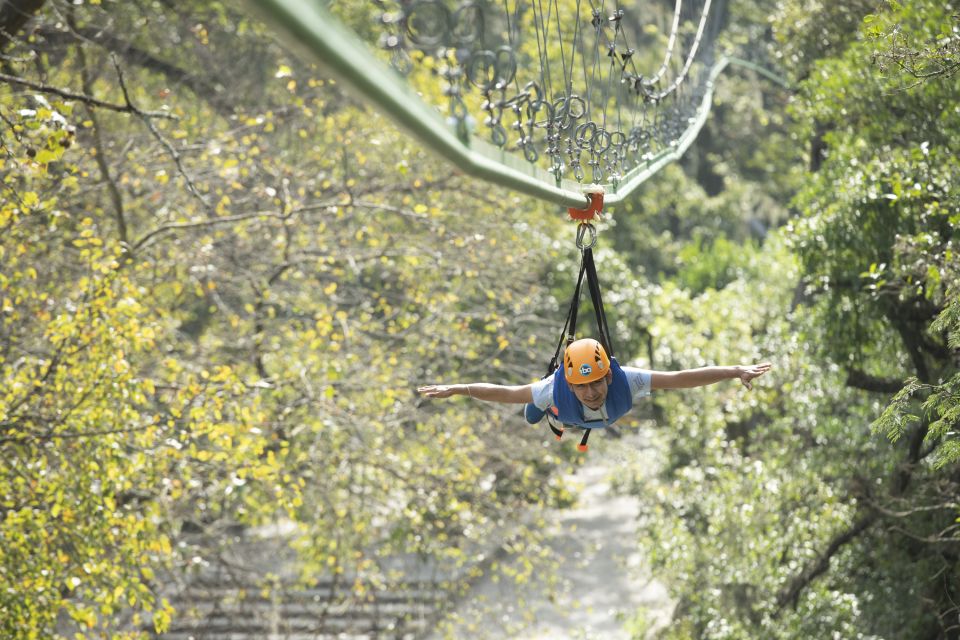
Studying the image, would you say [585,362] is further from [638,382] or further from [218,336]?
[218,336]

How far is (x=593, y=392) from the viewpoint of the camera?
502 centimetres

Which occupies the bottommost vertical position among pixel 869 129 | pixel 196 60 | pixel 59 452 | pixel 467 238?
pixel 59 452

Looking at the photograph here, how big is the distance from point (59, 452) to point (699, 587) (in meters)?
6.95

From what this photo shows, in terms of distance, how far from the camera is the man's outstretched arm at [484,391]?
5004 millimetres

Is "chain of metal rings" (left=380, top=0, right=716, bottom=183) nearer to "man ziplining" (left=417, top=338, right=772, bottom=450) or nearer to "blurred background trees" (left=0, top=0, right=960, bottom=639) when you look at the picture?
"man ziplining" (left=417, top=338, right=772, bottom=450)

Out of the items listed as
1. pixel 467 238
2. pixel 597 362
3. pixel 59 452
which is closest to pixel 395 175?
pixel 467 238

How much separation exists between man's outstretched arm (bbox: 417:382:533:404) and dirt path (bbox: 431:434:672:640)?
296 inches

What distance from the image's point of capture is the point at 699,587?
38.9 ft

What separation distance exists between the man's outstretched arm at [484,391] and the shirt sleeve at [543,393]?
0.03 meters

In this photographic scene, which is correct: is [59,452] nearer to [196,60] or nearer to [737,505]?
[737,505]

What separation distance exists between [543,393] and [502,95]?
1.71m

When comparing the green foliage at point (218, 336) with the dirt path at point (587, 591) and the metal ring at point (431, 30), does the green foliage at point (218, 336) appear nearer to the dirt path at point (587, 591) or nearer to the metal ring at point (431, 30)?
the dirt path at point (587, 591)

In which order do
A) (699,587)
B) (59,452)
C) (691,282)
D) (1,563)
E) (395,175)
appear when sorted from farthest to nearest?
(691,282)
(395,175)
(699,587)
(59,452)
(1,563)

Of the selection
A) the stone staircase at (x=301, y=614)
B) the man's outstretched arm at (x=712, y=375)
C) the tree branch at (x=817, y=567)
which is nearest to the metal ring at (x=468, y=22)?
the man's outstretched arm at (x=712, y=375)
